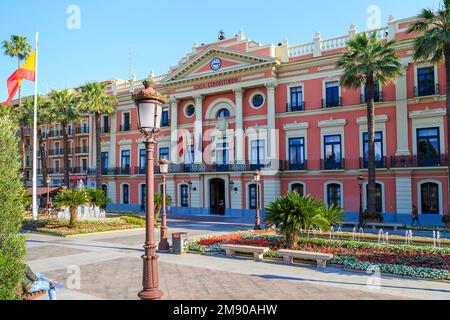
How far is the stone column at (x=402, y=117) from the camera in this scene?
27672 millimetres

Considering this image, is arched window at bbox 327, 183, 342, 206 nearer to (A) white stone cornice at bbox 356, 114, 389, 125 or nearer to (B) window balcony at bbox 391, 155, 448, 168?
(B) window balcony at bbox 391, 155, 448, 168

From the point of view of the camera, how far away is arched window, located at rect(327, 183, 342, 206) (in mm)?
30578

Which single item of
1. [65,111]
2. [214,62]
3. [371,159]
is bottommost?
[371,159]

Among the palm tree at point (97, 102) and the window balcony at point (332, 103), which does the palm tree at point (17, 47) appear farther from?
the window balcony at point (332, 103)

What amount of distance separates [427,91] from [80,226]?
25.7m

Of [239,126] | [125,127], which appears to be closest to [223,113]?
[239,126]

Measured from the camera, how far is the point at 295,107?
1292 inches

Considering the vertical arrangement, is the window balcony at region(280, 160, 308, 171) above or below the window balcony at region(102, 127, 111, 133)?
below

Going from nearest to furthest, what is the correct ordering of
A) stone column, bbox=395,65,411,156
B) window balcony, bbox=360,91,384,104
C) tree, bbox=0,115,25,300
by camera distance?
tree, bbox=0,115,25,300 < stone column, bbox=395,65,411,156 < window balcony, bbox=360,91,384,104

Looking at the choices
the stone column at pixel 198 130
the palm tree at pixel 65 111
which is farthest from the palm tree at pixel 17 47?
the stone column at pixel 198 130

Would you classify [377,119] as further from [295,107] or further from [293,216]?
[293,216]

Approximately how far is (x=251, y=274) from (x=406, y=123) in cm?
2126

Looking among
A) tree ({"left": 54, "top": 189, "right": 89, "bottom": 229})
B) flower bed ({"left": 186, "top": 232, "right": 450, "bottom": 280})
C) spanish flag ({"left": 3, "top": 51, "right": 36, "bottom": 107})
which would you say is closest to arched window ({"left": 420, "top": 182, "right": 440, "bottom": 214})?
flower bed ({"left": 186, "top": 232, "right": 450, "bottom": 280})

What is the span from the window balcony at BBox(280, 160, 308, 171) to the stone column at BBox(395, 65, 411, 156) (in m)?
7.37
